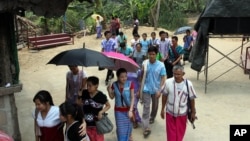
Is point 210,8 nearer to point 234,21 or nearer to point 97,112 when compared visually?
point 234,21

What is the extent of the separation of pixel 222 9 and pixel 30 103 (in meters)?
5.37

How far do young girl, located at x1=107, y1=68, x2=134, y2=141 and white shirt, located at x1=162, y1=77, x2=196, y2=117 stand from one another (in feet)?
1.76

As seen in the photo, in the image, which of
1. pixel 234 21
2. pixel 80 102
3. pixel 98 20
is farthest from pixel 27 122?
pixel 98 20

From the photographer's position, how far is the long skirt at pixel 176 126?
5.55m

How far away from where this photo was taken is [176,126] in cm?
558

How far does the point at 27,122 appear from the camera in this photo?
7824mm

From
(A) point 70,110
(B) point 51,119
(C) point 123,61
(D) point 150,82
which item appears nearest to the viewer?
(A) point 70,110

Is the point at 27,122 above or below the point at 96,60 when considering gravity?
below

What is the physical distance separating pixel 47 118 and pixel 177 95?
1.96m

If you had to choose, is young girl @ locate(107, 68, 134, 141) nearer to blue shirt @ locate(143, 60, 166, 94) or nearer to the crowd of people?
the crowd of people

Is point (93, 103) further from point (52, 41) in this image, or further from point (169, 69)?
→ point (52, 41)

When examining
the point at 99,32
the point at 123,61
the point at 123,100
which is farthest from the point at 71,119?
the point at 99,32

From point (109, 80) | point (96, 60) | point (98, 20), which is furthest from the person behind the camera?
point (98, 20)

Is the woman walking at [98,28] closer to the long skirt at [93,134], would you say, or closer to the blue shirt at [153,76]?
the blue shirt at [153,76]
